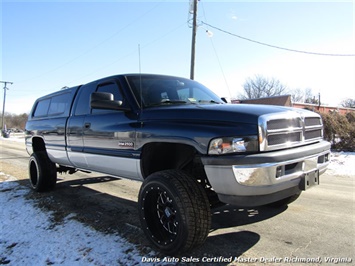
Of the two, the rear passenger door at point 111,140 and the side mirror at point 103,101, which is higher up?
the side mirror at point 103,101

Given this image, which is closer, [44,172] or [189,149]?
[189,149]

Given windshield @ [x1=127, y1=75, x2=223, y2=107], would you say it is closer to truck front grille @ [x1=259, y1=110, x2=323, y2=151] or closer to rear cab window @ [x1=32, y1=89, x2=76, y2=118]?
truck front grille @ [x1=259, y1=110, x2=323, y2=151]

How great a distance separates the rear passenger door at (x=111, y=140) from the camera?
3479mm

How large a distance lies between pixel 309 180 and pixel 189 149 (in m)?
1.27

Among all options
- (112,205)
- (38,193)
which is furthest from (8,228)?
(38,193)

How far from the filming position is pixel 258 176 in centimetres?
242

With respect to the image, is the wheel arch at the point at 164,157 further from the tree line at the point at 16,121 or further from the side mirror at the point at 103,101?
the tree line at the point at 16,121

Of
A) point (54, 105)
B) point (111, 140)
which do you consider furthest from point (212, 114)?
point (54, 105)

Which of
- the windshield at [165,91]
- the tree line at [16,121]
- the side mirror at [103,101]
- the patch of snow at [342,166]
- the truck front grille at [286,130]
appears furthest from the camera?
the tree line at [16,121]

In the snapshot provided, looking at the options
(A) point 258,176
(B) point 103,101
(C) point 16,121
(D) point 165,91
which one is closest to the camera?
Result: (A) point 258,176

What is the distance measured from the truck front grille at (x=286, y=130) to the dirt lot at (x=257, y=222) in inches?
43.6

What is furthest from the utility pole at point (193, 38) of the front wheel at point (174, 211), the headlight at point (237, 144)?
the headlight at point (237, 144)

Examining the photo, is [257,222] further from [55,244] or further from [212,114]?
[55,244]

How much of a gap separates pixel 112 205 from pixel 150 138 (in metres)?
2.07
